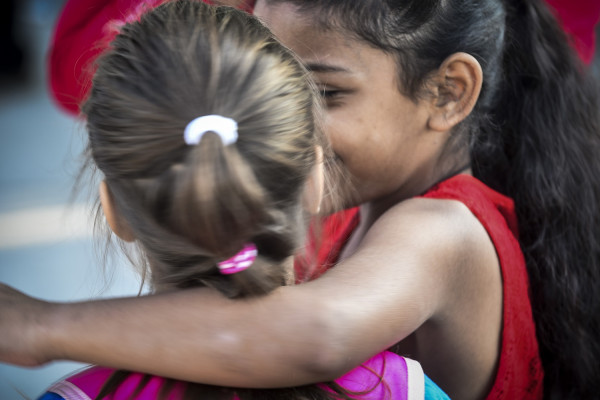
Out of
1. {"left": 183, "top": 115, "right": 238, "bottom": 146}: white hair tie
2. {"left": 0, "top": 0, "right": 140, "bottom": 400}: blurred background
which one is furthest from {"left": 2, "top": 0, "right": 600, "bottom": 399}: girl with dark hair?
{"left": 0, "top": 0, "right": 140, "bottom": 400}: blurred background

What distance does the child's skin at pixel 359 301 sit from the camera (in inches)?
35.9

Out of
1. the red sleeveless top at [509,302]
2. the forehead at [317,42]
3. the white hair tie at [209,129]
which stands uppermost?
the white hair tie at [209,129]

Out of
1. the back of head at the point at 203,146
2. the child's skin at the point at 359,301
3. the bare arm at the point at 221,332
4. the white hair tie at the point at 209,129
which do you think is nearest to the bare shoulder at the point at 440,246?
the child's skin at the point at 359,301

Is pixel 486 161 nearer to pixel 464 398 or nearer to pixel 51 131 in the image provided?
pixel 464 398

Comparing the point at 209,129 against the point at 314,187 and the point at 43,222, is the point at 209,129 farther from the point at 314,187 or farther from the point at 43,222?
the point at 43,222

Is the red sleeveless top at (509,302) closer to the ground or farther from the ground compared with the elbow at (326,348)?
closer to the ground

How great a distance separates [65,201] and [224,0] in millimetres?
2864

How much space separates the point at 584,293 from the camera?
148cm

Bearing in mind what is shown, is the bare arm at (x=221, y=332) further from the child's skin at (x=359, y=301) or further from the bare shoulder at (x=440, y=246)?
the bare shoulder at (x=440, y=246)

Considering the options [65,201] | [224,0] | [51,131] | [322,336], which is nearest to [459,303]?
[322,336]

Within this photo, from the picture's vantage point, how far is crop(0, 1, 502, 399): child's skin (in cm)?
91

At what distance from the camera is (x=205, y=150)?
809 mm

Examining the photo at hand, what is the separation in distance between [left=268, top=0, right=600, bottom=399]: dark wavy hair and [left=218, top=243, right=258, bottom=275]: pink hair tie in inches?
23.1

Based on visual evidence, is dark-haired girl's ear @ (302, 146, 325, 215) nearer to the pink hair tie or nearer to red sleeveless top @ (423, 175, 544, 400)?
the pink hair tie
